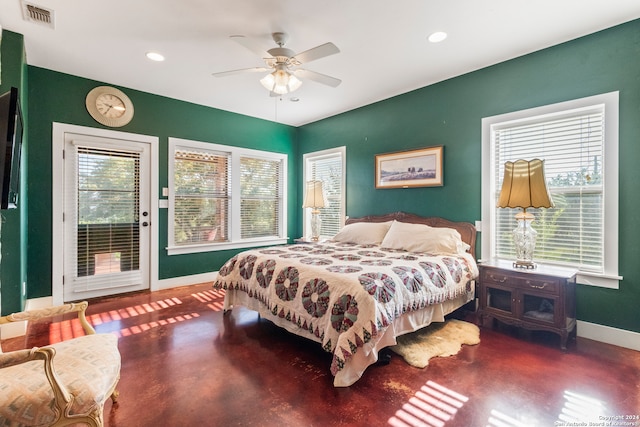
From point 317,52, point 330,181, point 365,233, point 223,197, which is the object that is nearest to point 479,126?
point 365,233

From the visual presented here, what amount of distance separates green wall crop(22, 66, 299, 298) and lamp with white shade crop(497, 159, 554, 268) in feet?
12.4

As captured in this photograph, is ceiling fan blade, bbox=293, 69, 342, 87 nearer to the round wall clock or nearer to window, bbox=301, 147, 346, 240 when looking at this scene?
window, bbox=301, 147, 346, 240

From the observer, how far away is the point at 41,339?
2697 mm

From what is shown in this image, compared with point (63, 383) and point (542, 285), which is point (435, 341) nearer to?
point (542, 285)

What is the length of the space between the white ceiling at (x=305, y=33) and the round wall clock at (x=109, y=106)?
0.15 metres

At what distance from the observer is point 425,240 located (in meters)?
3.29

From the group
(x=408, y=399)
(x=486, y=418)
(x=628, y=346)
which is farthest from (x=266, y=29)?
(x=628, y=346)

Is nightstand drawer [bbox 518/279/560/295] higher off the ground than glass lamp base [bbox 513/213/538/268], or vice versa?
glass lamp base [bbox 513/213/538/268]

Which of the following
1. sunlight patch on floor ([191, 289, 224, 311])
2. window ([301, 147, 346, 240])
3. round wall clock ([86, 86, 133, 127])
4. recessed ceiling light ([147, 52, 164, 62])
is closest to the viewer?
recessed ceiling light ([147, 52, 164, 62])

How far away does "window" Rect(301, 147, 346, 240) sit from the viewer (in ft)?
16.5

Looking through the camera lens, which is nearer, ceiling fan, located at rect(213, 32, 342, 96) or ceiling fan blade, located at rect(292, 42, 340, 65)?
ceiling fan blade, located at rect(292, 42, 340, 65)

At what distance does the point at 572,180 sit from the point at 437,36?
1.82 meters

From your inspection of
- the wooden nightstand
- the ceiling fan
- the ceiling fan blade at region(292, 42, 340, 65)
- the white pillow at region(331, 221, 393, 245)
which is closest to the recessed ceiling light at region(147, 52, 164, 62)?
the ceiling fan

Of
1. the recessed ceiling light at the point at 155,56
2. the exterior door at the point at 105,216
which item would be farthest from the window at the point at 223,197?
the recessed ceiling light at the point at 155,56
